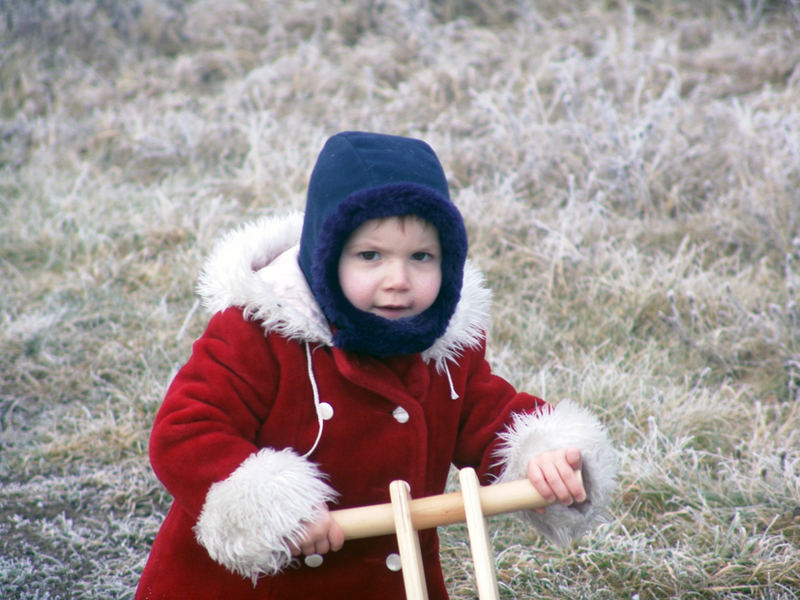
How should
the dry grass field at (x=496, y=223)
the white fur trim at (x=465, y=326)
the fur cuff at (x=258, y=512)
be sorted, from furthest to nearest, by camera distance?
the dry grass field at (x=496, y=223) < the white fur trim at (x=465, y=326) < the fur cuff at (x=258, y=512)

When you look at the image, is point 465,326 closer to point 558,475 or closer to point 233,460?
point 558,475

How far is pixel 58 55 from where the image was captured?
7234mm

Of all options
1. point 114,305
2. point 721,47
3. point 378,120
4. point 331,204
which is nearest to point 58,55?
point 378,120

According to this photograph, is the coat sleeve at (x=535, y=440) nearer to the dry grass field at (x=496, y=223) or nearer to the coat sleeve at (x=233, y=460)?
the coat sleeve at (x=233, y=460)

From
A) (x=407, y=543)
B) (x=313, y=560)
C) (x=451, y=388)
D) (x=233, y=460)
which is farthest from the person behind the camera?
(x=451, y=388)

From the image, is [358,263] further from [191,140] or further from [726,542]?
[191,140]

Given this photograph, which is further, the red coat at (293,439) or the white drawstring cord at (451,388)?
the white drawstring cord at (451,388)

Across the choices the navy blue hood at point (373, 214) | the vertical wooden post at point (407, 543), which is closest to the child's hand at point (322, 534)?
the vertical wooden post at point (407, 543)

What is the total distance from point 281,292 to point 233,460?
0.38 metres

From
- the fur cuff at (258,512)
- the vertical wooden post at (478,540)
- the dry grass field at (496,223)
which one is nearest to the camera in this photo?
the vertical wooden post at (478,540)

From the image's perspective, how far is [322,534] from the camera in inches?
65.9

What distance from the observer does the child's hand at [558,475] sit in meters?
1.78

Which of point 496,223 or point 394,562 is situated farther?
point 496,223

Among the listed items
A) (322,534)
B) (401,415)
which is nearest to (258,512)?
(322,534)
